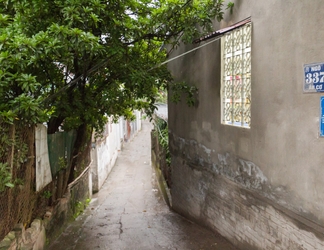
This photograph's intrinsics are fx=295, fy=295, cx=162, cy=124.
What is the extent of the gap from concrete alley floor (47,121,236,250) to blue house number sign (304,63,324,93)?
3084 millimetres

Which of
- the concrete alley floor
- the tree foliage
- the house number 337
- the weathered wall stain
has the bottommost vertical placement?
the concrete alley floor

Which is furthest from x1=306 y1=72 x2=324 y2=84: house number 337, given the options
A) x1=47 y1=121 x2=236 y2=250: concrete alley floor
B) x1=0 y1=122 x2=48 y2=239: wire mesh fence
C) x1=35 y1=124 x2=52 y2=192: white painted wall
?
x1=35 y1=124 x2=52 y2=192: white painted wall

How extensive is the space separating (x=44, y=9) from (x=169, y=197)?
651cm

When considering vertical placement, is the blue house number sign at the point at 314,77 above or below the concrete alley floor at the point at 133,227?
above

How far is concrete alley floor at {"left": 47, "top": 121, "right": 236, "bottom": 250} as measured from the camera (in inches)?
220

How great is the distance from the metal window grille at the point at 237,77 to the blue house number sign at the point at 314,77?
45.9 inches

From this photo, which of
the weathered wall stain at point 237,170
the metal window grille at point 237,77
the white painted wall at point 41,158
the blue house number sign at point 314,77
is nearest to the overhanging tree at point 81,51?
the white painted wall at point 41,158

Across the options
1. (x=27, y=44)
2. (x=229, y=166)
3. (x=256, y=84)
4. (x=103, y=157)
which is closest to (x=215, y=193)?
(x=229, y=166)

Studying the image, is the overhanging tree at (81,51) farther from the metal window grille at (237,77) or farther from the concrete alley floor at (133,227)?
the concrete alley floor at (133,227)

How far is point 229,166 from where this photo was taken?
505 cm

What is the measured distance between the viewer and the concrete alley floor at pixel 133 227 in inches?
220

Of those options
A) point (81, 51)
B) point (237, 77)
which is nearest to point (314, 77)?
point (237, 77)

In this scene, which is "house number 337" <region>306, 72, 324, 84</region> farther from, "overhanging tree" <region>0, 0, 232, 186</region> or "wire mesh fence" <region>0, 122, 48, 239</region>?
"wire mesh fence" <region>0, 122, 48, 239</region>

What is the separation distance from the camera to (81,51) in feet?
13.7
